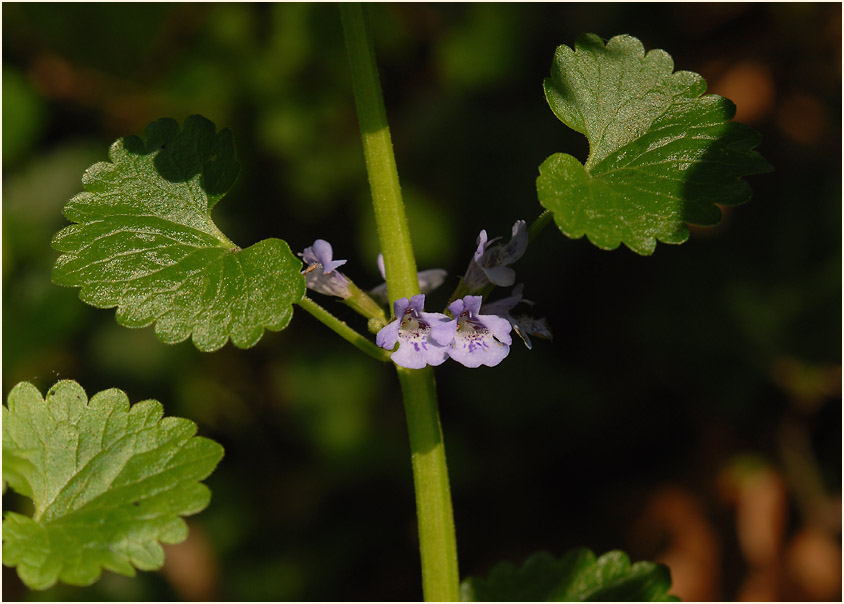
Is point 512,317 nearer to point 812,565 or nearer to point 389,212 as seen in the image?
point 389,212

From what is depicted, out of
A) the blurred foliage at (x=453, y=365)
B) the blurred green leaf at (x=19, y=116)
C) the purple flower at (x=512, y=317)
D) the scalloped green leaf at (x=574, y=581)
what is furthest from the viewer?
the blurred foliage at (x=453, y=365)

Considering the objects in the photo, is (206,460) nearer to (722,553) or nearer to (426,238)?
(426,238)

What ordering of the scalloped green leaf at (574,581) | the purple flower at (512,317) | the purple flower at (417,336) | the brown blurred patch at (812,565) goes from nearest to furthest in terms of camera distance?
the purple flower at (417,336)
the purple flower at (512,317)
the scalloped green leaf at (574,581)
the brown blurred patch at (812,565)

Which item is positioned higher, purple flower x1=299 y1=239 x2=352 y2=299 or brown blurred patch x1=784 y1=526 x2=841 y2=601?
purple flower x1=299 y1=239 x2=352 y2=299

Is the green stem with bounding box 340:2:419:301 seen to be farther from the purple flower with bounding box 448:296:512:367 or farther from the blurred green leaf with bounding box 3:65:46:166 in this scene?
the blurred green leaf with bounding box 3:65:46:166

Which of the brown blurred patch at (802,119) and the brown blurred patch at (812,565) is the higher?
the brown blurred patch at (802,119)

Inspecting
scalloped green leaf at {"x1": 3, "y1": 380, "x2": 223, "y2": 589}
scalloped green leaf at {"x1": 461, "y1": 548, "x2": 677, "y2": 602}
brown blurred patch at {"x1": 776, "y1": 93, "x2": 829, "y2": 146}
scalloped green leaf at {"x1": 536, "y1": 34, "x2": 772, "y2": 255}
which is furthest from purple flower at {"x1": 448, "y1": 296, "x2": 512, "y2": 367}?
brown blurred patch at {"x1": 776, "y1": 93, "x2": 829, "y2": 146}

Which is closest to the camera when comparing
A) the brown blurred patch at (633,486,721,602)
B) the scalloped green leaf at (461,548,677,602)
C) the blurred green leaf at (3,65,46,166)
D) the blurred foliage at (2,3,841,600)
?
the scalloped green leaf at (461,548,677,602)

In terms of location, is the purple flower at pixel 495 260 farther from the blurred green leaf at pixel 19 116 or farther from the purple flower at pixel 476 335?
the blurred green leaf at pixel 19 116

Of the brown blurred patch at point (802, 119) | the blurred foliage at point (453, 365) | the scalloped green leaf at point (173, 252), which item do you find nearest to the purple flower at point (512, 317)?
the scalloped green leaf at point (173, 252)
